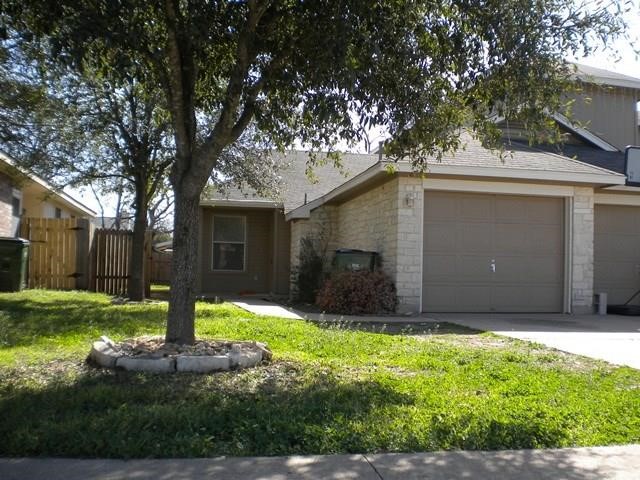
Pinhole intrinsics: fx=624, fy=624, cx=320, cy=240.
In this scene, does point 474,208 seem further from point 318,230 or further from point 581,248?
point 318,230

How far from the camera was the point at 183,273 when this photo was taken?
6793 millimetres

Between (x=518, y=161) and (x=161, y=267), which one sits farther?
(x=161, y=267)

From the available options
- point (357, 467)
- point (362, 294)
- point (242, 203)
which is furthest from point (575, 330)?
point (242, 203)

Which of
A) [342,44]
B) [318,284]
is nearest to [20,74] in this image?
[342,44]

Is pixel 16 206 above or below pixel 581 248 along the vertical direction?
above

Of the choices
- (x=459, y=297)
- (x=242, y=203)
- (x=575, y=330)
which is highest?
(x=242, y=203)

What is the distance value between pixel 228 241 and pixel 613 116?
39.4ft

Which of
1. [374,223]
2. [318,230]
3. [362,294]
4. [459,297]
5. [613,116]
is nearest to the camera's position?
[362,294]

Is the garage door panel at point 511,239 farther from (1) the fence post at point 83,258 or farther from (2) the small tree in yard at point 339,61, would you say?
(1) the fence post at point 83,258

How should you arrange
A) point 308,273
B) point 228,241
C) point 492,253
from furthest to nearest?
1. point 228,241
2. point 308,273
3. point 492,253

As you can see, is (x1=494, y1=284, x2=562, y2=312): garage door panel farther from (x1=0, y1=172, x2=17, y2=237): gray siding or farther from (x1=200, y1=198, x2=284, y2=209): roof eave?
(x1=0, y1=172, x2=17, y2=237): gray siding

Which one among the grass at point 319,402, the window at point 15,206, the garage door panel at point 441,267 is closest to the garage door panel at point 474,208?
the garage door panel at point 441,267

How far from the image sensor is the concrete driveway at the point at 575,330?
8523 mm

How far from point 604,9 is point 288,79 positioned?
3.72 m
